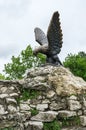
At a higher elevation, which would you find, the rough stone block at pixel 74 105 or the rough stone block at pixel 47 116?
the rough stone block at pixel 74 105

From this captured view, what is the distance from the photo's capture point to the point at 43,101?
11500mm

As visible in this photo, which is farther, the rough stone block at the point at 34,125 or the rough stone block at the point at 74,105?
the rough stone block at the point at 74,105

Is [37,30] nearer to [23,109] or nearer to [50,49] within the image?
[50,49]

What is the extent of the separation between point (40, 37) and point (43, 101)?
227 cm

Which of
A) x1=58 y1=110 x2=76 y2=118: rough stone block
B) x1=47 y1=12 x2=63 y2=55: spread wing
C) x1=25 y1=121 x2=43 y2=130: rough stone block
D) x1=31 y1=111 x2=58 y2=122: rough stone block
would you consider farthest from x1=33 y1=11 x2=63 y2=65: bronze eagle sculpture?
x1=25 y1=121 x2=43 y2=130: rough stone block

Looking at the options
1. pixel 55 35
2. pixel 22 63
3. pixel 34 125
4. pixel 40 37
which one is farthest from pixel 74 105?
pixel 22 63

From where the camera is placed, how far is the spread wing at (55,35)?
12141 mm

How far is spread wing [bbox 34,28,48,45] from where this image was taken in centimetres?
1286

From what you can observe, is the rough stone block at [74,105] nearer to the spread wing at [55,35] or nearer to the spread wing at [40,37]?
the spread wing at [55,35]

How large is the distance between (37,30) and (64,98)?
2603mm

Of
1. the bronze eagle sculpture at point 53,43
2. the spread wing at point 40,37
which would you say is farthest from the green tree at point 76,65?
the bronze eagle sculpture at point 53,43

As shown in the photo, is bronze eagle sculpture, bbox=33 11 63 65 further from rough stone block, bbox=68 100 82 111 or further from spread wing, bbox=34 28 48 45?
rough stone block, bbox=68 100 82 111

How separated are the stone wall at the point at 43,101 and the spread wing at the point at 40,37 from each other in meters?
1.08

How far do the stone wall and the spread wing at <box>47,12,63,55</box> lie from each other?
0.66 meters
